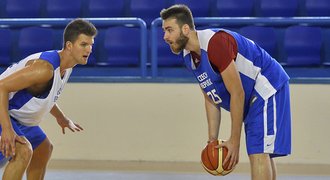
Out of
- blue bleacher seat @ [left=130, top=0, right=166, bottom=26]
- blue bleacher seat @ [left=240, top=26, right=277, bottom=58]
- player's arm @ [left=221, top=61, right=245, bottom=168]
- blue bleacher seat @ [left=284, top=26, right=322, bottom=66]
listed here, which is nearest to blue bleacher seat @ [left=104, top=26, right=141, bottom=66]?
blue bleacher seat @ [left=130, top=0, right=166, bottom=26]

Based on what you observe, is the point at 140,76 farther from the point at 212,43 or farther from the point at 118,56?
the point at 212,43

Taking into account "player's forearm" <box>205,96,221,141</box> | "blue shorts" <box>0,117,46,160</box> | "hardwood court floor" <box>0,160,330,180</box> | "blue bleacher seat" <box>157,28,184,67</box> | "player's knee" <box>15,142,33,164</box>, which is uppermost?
"blue bleacher seat" <box>157,28,184,67</box>

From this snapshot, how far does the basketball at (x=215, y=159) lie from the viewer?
4.39 m

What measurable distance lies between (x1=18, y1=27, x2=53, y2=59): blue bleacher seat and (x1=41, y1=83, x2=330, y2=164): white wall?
3.19 ft

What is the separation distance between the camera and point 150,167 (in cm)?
709

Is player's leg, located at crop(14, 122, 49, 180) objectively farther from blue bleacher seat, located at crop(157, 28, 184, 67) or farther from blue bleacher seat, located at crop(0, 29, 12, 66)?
blue bleacher seat, located at crop(0, 29, 12, 66)

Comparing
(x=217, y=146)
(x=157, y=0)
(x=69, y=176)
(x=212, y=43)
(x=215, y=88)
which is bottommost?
(x=69, y=176)

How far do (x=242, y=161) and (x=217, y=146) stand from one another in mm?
2688

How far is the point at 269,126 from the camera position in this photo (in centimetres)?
441

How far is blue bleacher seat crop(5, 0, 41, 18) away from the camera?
Answer: 340 inches

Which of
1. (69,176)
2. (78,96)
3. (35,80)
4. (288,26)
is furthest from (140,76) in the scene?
(35,80)

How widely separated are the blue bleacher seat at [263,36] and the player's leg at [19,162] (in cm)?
377

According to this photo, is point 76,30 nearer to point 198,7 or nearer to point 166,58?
point 166,58

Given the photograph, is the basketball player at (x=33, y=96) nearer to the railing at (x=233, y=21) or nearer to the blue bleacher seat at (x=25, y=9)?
the railing at (x=233, y=21)
